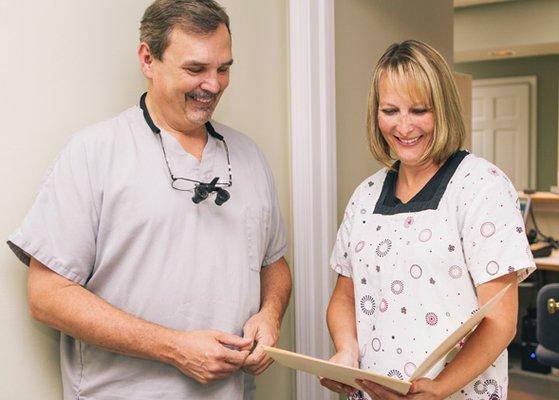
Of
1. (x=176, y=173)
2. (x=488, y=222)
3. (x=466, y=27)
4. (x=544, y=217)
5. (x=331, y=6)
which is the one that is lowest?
(x=544, y=217)

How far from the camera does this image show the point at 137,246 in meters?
1.23

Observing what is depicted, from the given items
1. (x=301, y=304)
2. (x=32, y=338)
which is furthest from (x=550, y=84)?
(x=32, y=338)

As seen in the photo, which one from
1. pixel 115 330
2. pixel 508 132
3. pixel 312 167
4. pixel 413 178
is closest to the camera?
pixel 115 330

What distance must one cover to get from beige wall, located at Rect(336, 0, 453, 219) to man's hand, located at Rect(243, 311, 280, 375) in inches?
32.0

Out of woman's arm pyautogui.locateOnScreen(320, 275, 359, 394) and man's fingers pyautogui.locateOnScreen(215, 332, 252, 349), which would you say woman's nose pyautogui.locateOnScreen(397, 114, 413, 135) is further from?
man's fingers pyautogui.locateOnScreen(215, 332, 252, 349)

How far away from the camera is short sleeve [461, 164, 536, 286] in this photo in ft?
3.84

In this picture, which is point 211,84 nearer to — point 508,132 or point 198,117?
point 198,117

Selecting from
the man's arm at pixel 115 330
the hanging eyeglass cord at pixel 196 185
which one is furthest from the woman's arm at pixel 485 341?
the hanging eyeglass cord at pixel 196 185

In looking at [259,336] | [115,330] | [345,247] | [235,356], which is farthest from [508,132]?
[115,330]

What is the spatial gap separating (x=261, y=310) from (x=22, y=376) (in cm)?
51

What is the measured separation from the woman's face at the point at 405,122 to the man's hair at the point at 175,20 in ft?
1.27

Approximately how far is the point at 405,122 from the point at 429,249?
27 cm

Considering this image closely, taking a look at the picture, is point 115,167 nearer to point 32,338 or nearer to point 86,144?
point 86,144

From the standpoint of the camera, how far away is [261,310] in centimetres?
143
